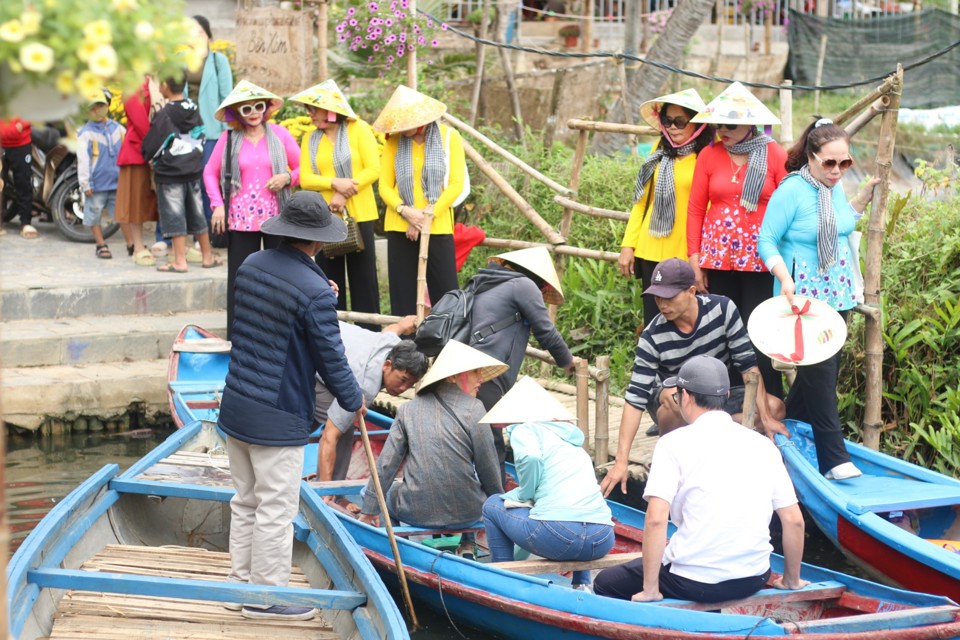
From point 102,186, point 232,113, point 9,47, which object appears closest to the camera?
point 9,47

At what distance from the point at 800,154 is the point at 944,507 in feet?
6.14

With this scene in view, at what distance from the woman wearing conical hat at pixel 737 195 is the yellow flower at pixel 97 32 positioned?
14.4ft

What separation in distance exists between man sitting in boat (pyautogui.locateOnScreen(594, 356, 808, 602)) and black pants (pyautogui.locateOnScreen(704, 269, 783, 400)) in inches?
80.3

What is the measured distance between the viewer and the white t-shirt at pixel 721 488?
14.3 feet

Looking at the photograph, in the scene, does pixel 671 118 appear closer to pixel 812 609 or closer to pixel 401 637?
pixel 812 609

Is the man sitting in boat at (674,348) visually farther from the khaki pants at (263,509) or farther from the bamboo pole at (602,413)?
the khaki pants at (263,509)

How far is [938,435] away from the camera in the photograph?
265 inches

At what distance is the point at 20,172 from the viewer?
35.6 feet

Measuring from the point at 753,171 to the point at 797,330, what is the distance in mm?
989

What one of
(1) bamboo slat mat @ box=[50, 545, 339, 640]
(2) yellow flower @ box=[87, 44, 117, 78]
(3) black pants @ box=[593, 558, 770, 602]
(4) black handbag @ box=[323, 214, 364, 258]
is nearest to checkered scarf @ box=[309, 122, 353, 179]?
(4) black handbag @ box=[323, 214, 364, 258]

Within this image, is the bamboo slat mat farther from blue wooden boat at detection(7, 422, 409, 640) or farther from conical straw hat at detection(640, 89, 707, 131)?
conical straw hat at detection(640, 89, 707, 131)

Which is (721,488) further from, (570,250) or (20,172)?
(20,172)

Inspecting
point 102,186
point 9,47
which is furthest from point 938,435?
point 102,186

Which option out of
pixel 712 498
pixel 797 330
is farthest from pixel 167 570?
pixel 797 330
